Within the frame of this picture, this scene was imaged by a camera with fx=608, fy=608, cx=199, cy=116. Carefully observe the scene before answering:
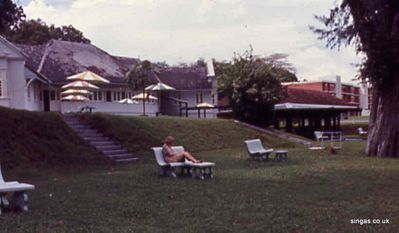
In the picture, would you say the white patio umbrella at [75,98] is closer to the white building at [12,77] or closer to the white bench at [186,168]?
the white building at [12,77]

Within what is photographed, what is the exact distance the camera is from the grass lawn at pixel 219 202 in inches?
337

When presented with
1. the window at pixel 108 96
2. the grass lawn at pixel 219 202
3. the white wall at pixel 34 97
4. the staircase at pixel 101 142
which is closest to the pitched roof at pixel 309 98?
the window at pixel 108 96

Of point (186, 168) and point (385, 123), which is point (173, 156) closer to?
point (186, 168)

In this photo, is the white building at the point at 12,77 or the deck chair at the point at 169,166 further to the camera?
the white building at the point at 12,77

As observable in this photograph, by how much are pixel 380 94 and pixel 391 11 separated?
3.45 meters

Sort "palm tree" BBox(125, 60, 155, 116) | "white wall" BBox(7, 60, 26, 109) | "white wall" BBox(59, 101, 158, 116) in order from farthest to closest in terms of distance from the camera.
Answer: "palm tree" BBox(125, 60, 155, 116) → "white wall" BBox(7, 60, 26, 109) → "white wall" BBox(59, 101, 158, 116)

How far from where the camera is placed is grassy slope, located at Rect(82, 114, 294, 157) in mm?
27609

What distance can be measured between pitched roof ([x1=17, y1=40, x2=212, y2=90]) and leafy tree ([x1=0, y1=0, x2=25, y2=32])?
21642 millimetres

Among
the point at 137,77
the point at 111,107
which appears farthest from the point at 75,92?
the point at 137,77

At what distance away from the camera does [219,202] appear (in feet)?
35.9

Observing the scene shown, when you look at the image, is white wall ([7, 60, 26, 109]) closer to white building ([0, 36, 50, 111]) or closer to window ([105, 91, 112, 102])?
white building ([0, 36, 50, 111])

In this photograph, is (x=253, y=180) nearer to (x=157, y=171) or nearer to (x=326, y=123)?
(x=157, y=171)

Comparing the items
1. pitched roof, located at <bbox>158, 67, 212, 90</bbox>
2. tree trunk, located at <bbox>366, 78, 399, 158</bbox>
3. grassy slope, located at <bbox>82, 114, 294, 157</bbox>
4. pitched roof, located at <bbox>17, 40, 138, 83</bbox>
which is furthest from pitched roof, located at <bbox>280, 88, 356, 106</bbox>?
tree trunk, located at <bbox>366, 78, 399, 158</bbox>

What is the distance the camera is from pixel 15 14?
2066 cm
